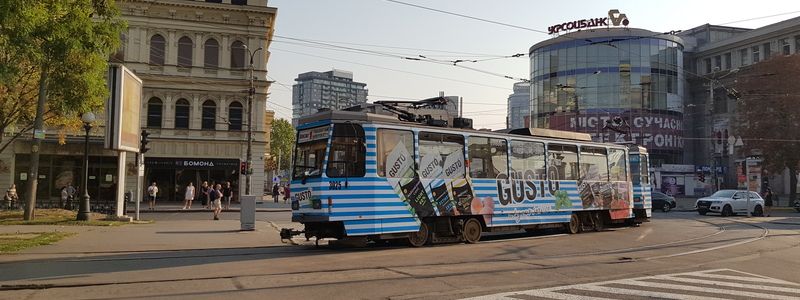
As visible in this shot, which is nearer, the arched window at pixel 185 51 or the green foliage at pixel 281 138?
the arched window at pixel 185 51

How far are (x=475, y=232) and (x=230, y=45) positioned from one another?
33716 mm

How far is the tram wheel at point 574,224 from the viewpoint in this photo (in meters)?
19.1

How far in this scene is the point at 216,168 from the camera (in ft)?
145

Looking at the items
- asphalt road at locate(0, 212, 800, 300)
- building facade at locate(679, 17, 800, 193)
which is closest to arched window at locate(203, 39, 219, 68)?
asphalt road at locate(0, 212, 800, 300)

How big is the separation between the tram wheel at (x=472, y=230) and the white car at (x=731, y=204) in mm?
23221

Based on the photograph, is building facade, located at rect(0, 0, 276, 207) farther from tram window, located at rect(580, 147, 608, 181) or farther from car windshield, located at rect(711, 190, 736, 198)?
car windshield, located at rect(711, 190, 736, 198)

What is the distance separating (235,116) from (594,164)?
1227 inches

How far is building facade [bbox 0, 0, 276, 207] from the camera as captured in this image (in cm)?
4262

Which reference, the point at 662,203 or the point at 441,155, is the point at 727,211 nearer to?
the point at 662,203

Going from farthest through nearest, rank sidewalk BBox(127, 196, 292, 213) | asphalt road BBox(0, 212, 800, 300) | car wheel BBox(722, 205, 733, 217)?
1. sidewalk BBox(127, 196, 292, 213)
2. car wheel BBox(722, 205, 733, 217)
3. asphalt road BBox(0, 212, 800, 300)

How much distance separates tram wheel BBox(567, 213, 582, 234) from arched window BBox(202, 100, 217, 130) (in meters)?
31.8

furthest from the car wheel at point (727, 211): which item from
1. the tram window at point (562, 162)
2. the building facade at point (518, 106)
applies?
the building facade at point (518, 106)

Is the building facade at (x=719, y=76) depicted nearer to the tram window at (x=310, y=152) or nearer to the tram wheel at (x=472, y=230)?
the tram wheel at (x=472, y=230)

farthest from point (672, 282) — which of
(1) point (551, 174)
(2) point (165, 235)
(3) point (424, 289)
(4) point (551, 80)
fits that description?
(4) point (551, 80)
